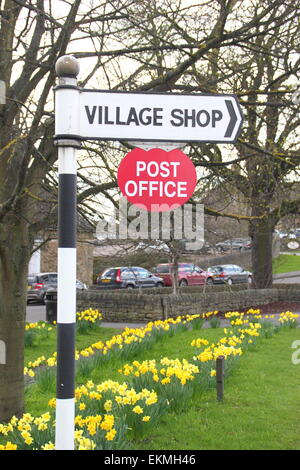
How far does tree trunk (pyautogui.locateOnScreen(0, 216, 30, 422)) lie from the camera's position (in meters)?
5.14

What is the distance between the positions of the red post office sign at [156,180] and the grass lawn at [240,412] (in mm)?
2552

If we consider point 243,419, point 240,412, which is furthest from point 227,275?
Result: point 243,419

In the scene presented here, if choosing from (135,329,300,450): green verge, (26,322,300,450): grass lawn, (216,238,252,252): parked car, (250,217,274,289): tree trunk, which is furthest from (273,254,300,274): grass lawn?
(135,329,300,450): green verge

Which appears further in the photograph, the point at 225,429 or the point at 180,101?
the point at 225,429

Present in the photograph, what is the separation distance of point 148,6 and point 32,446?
3.50 m

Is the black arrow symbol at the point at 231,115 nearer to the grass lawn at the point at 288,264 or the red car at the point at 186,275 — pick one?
the red car at the point at 186,275

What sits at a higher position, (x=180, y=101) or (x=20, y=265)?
(x=180, y=101)

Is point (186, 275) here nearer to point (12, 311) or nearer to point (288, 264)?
point (288, 264)

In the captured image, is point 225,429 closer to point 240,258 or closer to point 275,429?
point 275,429

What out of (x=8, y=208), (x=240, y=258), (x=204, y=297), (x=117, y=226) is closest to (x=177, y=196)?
(x=8, y=208)

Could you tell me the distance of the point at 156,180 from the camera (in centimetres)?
252

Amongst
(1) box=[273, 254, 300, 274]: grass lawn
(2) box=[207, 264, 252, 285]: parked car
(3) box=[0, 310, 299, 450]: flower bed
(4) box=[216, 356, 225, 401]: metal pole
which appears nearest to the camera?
(3) box=[0, 310, 299, 450]: flower bed

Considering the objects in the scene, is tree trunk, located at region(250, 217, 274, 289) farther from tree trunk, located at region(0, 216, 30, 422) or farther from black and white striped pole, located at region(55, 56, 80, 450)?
black and white striped pole, located at region(55, 56, 80, 450)

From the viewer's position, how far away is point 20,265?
5191 millimetres
